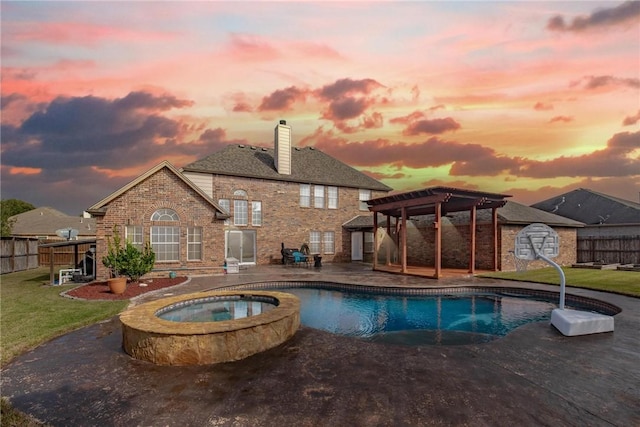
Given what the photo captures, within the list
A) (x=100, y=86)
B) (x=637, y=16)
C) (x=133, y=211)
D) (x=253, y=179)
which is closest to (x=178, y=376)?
(x=100, y=86)

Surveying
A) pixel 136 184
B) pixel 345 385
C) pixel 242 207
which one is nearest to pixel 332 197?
pixel 242 207

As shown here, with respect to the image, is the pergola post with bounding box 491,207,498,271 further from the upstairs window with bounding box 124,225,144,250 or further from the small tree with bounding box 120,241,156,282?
the upstairs window with bounding box 124,225,144,250

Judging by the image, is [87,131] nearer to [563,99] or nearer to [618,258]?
[563,99]

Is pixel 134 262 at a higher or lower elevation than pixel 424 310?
higher

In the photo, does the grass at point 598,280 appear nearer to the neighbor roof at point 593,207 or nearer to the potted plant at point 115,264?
the neighbor roof at point 593,207

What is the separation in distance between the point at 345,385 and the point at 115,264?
1206 cm

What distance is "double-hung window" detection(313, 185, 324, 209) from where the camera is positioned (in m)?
24.9

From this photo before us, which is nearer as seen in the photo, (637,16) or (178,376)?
(178,376)

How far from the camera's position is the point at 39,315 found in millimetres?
8578

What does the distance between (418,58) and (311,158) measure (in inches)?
634

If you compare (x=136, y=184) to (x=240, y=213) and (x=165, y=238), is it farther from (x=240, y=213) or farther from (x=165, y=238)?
(x=240, y=213)

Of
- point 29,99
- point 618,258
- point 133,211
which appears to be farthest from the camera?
point 618,258

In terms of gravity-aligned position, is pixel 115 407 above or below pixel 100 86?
below

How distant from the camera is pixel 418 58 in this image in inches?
466
